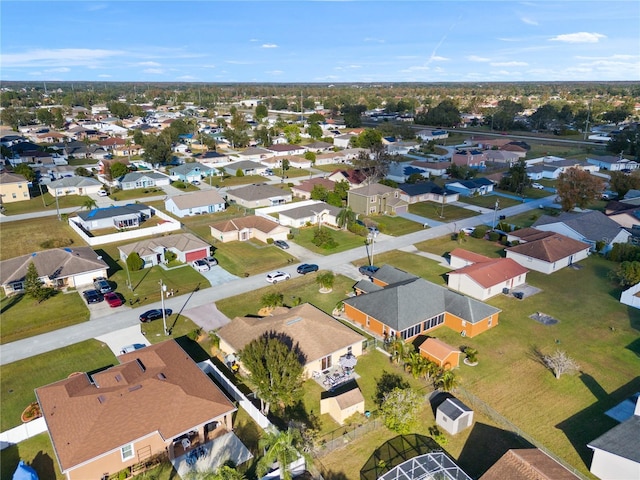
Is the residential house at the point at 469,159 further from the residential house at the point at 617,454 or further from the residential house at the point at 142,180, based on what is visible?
the residential house at the point at 617,454

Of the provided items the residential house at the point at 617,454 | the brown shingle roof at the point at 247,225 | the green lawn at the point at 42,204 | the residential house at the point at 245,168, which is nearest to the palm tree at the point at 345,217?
the brown shingle roof at the point at 247,225

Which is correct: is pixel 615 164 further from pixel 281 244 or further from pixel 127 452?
pixel 127 452

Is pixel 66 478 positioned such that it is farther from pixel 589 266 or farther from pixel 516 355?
pixel 589 266

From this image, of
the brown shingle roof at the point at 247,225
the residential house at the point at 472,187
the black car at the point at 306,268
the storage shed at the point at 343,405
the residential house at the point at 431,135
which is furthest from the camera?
the residential house at the point at 431,135

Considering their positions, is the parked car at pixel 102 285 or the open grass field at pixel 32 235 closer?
the parked car at pixel 102 285

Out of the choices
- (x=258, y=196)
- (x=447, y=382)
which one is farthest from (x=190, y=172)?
(x=447, y=382)

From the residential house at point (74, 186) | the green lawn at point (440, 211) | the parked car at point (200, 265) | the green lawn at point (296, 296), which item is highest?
the residential house at point (74, 186)

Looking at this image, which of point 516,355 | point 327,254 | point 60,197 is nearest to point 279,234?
point 327,254
